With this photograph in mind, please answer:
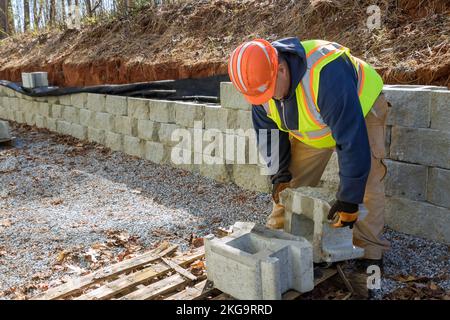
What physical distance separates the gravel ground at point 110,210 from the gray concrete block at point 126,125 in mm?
404

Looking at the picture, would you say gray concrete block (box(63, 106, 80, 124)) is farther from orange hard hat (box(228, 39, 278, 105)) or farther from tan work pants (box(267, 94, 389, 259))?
tan work pants (box(267, 94, 389, 259))

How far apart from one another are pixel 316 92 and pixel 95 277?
2.10 m

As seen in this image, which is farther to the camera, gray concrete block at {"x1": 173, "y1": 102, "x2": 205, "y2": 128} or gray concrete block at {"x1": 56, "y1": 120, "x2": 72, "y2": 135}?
gray concrete block at {"x1": 56, "y1": 120, "x2": 72, "y2": 135}

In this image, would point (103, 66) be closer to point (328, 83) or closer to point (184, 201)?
point (184, 201)

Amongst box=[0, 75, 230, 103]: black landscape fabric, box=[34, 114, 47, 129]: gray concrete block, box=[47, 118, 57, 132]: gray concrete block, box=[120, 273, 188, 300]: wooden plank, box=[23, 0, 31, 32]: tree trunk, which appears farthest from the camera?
box=[23, 0, 31, 32]: tree trunk

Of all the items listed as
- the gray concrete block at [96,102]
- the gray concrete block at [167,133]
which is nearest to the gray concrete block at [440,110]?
the gray concrete block at [167,133]

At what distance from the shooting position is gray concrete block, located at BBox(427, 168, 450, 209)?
3.84 meters

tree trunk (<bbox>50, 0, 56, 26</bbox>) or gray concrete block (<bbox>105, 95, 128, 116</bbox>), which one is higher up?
tree trunk (<bbox>50, 0, 56, 26</bbox>)

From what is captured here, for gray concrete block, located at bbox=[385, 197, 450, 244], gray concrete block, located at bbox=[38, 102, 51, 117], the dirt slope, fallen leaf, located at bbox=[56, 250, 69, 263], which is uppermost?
the dirt slope

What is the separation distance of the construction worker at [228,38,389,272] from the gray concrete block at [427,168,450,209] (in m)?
0.70

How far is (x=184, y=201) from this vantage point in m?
5.59

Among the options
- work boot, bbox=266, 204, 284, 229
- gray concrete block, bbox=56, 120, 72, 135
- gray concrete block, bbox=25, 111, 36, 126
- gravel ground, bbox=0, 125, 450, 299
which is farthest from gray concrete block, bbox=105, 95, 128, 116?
work boot, bbox=266, 204, 284, 229
